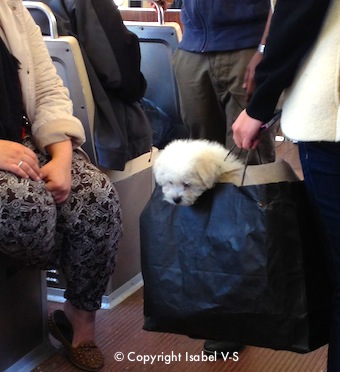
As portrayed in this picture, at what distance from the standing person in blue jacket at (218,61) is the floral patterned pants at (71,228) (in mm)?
376

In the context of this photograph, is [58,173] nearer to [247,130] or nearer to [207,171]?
[207,171]

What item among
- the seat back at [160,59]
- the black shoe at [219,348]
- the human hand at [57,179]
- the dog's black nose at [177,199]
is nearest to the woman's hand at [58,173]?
the human hand at [57,179]

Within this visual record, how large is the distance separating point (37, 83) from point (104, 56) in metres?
0.30

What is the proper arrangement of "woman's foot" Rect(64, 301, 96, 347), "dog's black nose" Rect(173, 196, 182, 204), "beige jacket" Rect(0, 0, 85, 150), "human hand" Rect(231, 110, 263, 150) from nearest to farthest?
"human hand" Rect(231, 110, 263, 150) → "dog's black nose" Rect(173, 196, 182, 204) → "beige jacket" Rect(0, 0, 85, 150) → "woman's foot" Rect(64, 301, 96, 347)

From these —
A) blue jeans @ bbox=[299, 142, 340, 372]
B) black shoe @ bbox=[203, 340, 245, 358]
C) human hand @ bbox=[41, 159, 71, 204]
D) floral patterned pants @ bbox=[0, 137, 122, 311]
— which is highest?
blue jeans @ bbox=[299, 142, 340, 372]

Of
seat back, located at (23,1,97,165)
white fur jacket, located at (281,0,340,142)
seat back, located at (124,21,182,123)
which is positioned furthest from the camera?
seat back, located at (124,21,182,123)

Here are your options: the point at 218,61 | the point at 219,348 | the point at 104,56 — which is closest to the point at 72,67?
the point at 104,56

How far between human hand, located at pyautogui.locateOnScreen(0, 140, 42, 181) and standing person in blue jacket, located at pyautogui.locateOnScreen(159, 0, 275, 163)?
21.1 inches

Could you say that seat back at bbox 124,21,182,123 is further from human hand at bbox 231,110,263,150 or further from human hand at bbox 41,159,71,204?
human hand at bbox 231,110,263,150

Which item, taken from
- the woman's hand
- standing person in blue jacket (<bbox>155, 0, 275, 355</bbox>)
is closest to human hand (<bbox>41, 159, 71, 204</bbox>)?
the woman's hand

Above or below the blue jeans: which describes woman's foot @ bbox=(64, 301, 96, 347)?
below

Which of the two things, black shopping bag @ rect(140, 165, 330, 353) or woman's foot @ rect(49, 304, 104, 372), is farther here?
woman's foot @ rect(49, 304, 104, 372)

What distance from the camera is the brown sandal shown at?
155 centimetres

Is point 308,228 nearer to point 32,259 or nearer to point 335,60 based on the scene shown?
point 335,60
